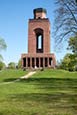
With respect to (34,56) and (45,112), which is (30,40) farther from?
(45,112)

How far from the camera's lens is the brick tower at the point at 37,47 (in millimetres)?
76312

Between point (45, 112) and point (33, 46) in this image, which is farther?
point (33, 46)

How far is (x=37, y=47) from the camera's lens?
7862cm

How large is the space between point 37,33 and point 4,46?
1611 cm

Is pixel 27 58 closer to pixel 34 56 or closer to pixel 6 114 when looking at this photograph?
pixel 34 56

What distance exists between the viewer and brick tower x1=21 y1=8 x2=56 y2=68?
76312 millimetres

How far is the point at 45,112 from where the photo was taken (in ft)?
42.3

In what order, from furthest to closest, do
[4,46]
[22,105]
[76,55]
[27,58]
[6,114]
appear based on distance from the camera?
1. [27,58]
2. [4,46]
3. [76,55]
4. [22,105]
5. [6,114]

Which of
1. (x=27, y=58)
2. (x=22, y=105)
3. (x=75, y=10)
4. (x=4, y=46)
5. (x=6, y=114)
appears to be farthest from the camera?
(x=27, y=58)

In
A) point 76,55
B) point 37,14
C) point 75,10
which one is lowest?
point 76,55

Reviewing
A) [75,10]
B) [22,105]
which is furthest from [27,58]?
[22,105]

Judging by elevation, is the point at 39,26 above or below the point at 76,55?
above

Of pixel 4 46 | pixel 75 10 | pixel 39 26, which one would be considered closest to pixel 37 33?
pixel 39 26

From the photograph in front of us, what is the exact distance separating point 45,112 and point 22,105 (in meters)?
2.19
